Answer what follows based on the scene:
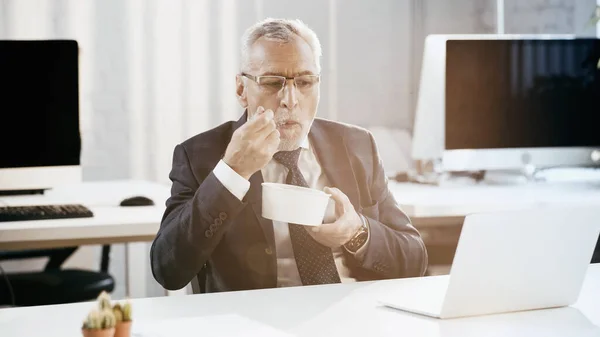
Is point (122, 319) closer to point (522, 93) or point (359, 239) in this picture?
point (359, 239)

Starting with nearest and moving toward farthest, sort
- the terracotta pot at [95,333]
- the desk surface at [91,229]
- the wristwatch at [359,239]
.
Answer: the terracotta pot at [95,333], the wristwatch at [359,239], the desk surface at [91,229]

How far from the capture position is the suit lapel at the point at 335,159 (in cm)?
175

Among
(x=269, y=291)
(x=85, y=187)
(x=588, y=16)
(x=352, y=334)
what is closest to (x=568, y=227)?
(x=352, y=334)

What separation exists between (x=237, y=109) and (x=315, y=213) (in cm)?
212

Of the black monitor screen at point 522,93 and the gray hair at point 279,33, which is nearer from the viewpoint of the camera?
the gray hair at point 279,33

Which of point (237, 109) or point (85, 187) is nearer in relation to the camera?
point (85, 187)

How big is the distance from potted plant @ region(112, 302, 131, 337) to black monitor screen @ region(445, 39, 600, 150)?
173cm

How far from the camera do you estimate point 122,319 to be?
83cm

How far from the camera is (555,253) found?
42.2 inches

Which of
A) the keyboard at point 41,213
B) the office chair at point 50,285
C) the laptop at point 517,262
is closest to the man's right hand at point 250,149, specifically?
the laptop at point 517,262

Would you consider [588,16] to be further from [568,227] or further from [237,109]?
[568,227]

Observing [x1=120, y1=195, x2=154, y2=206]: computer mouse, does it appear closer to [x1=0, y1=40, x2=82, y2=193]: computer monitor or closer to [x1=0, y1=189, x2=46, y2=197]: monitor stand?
[x1=0, y1=40, x2=82, y2=193]: computer monitor

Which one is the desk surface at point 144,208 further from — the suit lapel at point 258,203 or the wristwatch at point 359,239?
the wristwatch at point 359,239

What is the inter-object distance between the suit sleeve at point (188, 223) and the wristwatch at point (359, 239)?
9.7 inches
